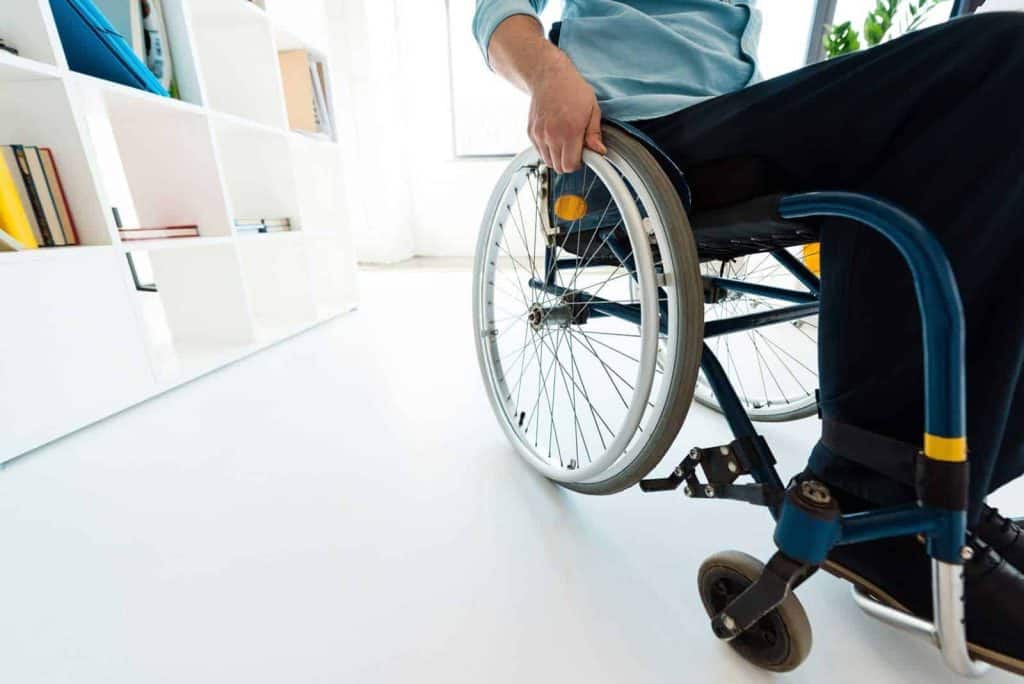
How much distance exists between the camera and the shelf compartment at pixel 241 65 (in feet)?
4.59

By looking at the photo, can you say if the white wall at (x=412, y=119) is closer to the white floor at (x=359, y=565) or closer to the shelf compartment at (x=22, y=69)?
the shelf compartment at (x=22, y=69)

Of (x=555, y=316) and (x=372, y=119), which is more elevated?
(x=372, y=119)

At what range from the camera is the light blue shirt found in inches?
20.5

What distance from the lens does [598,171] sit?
448 mm

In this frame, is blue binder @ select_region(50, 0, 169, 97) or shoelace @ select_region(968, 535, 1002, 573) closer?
shoelace @ select_region(968, 535, 1002, 573)

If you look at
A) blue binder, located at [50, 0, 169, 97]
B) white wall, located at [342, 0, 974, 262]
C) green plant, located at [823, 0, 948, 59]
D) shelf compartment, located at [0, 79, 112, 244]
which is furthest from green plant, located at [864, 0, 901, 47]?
shelf compartment, located at [0, 79, 112, 244]

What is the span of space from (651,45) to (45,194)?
1.19m

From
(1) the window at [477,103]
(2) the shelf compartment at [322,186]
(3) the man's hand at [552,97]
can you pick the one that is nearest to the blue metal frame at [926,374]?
(3) the man's hand at [552,97]

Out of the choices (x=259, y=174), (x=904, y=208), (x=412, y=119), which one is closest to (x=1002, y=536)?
(x=904, y=208)

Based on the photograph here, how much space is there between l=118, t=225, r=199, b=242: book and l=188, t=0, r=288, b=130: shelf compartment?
0.51 m

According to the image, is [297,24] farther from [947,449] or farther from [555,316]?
[947,449]

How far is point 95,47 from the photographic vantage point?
98 centimetres

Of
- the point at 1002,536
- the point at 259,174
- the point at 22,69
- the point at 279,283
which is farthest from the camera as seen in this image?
the point at 279,283

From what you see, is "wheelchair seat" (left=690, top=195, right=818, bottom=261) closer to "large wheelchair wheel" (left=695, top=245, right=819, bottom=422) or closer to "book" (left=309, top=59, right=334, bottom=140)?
"large wheelchair wheel" (left=695, top=245, right=819, bottom=422)
